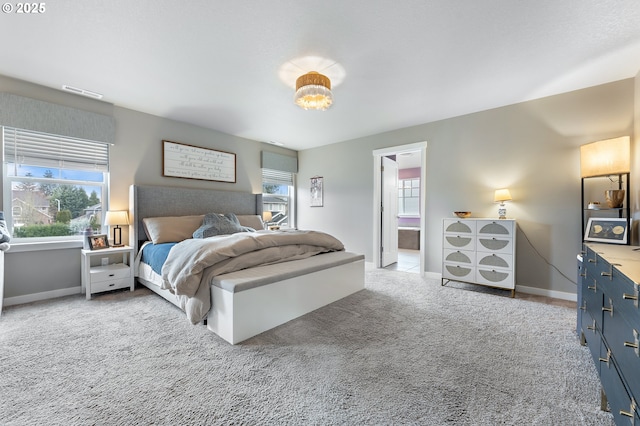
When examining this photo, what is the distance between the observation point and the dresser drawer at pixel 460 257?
137 inches

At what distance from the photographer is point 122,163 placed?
11.8 feet

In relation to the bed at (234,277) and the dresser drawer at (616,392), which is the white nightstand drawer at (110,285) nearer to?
the bed at (234,277)

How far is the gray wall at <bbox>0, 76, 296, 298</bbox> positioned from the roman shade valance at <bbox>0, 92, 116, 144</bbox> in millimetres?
102

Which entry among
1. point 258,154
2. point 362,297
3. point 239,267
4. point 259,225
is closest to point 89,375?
point 239,267

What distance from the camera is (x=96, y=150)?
135 inches

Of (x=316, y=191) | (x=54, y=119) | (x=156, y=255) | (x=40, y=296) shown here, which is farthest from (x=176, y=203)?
(x=316, y=191)

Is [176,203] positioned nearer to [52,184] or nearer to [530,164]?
[52,184]

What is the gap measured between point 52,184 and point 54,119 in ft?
2.47

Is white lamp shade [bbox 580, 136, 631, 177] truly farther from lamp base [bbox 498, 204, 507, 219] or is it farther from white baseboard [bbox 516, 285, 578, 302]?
white baseboard [bbox 516, 285, 578, 302]

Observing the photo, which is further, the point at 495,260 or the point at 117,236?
the point at 117,236

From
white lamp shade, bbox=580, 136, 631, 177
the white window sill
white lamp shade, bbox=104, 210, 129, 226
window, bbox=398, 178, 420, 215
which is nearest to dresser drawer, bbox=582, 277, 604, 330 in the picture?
white lamp shade, bbox=580, 136, 631, 177

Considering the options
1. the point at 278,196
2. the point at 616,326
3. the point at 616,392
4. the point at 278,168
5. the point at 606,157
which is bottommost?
the point at 616,392

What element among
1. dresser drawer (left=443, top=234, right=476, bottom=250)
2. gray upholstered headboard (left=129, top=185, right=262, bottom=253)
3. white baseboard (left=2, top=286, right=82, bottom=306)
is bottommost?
white baseboard (left=2, top=286, right=82, bottom=306)

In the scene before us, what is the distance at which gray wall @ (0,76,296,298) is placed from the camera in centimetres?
293
